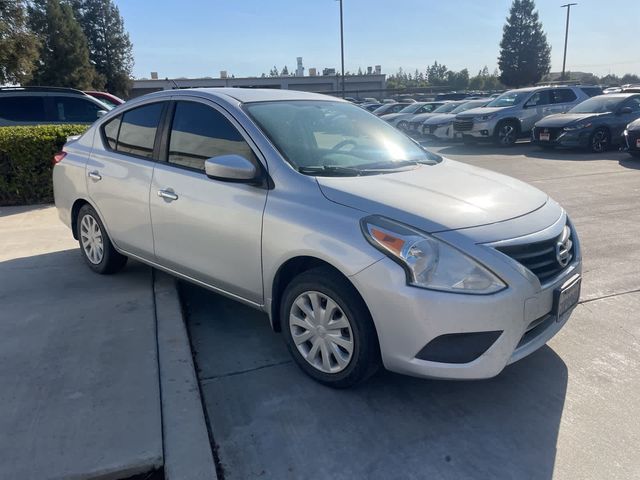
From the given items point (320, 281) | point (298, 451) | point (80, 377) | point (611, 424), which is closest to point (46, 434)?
point (80, 377)

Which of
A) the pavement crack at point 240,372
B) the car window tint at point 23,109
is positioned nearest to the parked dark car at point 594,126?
the car window tint at point 23,109

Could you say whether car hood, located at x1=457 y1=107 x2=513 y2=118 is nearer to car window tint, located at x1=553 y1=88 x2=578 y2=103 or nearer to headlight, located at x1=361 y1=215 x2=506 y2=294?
car window tint, located at x1=553 y1=88 x2=578 y2=103

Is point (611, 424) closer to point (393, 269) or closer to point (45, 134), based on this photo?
point (393, 269)

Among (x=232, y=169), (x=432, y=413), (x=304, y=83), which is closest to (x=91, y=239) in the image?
(x=232, y=169)

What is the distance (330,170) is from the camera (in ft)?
11.4

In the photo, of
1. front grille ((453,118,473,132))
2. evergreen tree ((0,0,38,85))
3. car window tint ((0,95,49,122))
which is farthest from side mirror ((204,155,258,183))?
evergreen tree ((0,0,38,85))

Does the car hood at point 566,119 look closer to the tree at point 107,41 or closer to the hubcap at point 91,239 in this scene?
the hubcap at point 91,239

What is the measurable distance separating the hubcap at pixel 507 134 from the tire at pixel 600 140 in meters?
2.71

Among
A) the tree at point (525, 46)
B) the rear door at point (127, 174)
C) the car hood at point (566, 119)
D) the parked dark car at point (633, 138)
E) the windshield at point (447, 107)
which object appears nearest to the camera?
the rear door at point (127, 174)

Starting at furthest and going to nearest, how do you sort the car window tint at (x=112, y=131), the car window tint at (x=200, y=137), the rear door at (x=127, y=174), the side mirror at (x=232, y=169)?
the car window tint at (x=112, y=131), the rear door at (x=127, y=174), the car window tint at (x=200, y=137), the side mirror at (x=232, y=169)

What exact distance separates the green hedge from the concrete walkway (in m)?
3.12

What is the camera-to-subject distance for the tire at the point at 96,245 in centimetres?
485

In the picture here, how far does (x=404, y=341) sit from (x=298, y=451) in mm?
749

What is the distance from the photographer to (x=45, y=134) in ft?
26.5
